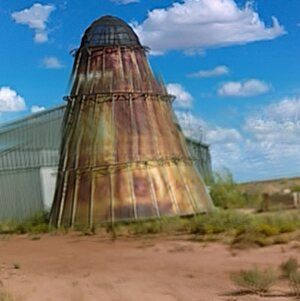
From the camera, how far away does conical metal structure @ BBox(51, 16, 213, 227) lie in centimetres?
3297

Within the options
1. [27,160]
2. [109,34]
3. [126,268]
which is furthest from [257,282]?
[27,160]

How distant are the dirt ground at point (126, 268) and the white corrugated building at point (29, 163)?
9926 mm

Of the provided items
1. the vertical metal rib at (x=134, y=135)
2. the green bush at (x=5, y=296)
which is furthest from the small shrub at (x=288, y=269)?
the vertical metal rib at (x=134, y=135)

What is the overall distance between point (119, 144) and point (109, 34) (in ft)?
19.3

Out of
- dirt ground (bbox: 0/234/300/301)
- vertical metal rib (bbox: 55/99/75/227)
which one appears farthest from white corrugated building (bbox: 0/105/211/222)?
dirt ground (bbox: 0/234/300/301)

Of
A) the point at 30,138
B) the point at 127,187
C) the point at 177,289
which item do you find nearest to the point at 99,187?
the point at 127,187

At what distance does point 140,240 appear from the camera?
28.7 metres

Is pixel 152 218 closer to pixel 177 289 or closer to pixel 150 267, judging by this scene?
pixel 150 267

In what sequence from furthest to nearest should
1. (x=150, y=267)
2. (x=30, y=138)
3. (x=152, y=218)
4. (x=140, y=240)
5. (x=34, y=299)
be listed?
(x=30, y=138)
(x=152, y=218)
(x=140, y=240)
(x=150, y=267)
(x=34, y=299)

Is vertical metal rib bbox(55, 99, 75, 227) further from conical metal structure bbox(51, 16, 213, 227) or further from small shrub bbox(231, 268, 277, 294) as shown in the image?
small shrub bbox(231, 268, 277, 294)

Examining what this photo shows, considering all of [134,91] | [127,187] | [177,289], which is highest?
[134,91]

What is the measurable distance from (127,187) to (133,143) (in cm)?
208

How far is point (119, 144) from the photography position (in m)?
33.7

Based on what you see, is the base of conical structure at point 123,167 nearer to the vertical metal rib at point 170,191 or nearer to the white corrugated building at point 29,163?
the vertical metal rib at point 170,191
